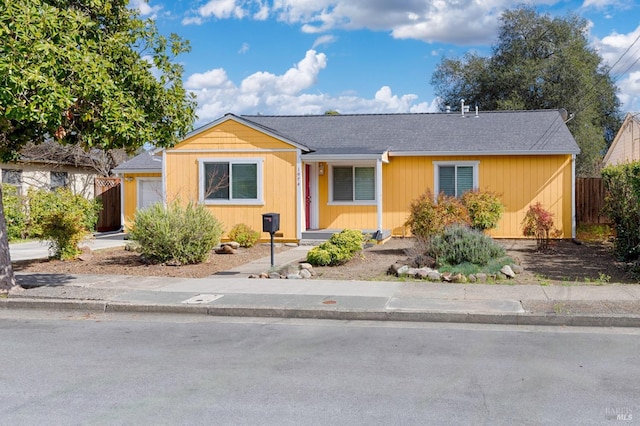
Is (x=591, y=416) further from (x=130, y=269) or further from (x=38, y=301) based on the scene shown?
(x=130, y=269)

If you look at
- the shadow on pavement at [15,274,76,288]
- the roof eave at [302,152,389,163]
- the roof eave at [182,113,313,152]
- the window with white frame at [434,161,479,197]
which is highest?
the roof eave at [182,113,313,152]

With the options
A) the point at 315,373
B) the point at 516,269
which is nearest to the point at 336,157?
the point at 516,269

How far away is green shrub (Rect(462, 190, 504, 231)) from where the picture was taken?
15461 mm

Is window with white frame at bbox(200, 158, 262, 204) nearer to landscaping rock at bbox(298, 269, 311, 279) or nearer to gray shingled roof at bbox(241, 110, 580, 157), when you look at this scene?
gray shingled roof at bbox(241, 110, 580, 157)

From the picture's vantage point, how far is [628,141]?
105 ft

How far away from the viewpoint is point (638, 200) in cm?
1135

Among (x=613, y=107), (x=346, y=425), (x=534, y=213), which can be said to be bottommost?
(x=346, y=425)

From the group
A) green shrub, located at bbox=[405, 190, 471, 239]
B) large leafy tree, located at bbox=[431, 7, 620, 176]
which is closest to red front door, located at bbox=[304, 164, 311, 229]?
green shrub, located at bbox=[405, 190, 471, 239]

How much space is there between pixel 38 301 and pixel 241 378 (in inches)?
213

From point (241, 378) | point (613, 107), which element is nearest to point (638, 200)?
point (241, 378)

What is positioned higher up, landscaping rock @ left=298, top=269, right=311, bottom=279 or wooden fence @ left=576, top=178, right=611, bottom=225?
wooden fence @ left=576, top=178, right=611, bottom=225

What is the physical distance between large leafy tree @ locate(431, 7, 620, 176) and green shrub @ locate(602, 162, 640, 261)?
24.4 metres

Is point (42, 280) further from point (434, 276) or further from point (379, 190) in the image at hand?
point (379, 190)

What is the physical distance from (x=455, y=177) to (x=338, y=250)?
24.6 ft
